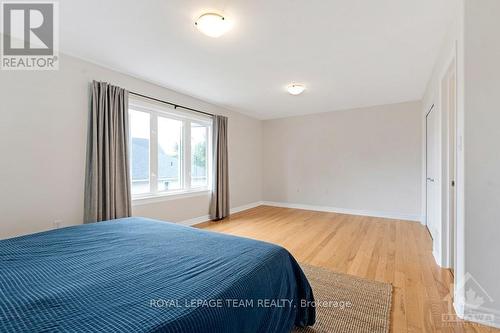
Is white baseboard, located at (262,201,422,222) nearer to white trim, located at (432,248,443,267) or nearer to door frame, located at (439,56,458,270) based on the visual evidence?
white trim, located at (432,248,443,267)

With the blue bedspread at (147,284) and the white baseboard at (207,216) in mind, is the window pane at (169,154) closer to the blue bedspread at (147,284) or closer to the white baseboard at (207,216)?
the white baseboard at (207,216)

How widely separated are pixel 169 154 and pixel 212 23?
257cm

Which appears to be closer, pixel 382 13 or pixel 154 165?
pixel 382 13

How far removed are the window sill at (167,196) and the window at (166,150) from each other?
0.10 feet

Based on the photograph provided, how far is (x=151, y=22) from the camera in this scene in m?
2.09

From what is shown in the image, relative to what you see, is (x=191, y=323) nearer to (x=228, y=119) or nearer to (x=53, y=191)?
(x=53, y=191)

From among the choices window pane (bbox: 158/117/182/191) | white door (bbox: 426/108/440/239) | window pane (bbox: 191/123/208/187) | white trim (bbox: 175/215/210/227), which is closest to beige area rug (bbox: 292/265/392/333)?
white door (bbox: 426/108/440/239)

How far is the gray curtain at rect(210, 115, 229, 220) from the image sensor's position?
471 cm

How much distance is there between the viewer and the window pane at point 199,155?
15.0 ft
